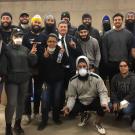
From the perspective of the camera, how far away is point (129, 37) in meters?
6.96

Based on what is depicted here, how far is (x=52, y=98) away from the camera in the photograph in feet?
22.0

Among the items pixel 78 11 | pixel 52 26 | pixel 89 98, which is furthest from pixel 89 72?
pixel 78 11

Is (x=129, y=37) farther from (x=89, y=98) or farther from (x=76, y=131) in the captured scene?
(x=76, y=131)

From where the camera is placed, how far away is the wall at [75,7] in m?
12.0

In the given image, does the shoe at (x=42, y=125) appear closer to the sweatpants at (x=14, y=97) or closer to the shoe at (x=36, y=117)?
the shoe at (x=36, y=117)

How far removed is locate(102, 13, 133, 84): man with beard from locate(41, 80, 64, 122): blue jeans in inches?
40.3

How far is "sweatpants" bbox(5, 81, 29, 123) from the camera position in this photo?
5883mm

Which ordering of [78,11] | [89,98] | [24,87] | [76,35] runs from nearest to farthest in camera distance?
[24,87]
[89,98]
[76,35]
[78,11]

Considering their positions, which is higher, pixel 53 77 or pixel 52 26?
pixel 52 26

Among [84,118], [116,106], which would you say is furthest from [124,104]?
[84,118]

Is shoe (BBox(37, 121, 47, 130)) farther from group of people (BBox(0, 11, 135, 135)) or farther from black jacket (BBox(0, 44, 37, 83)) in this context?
black jacket (BBox(0, 44, 37, 83))

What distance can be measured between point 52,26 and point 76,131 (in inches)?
74.5

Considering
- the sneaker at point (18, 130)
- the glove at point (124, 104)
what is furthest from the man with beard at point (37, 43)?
the glove at point (124, 104)

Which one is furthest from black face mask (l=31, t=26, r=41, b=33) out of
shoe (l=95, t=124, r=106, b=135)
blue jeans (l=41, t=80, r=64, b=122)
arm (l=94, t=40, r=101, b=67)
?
shoe (l=95, t=124, r=106, b=135)
